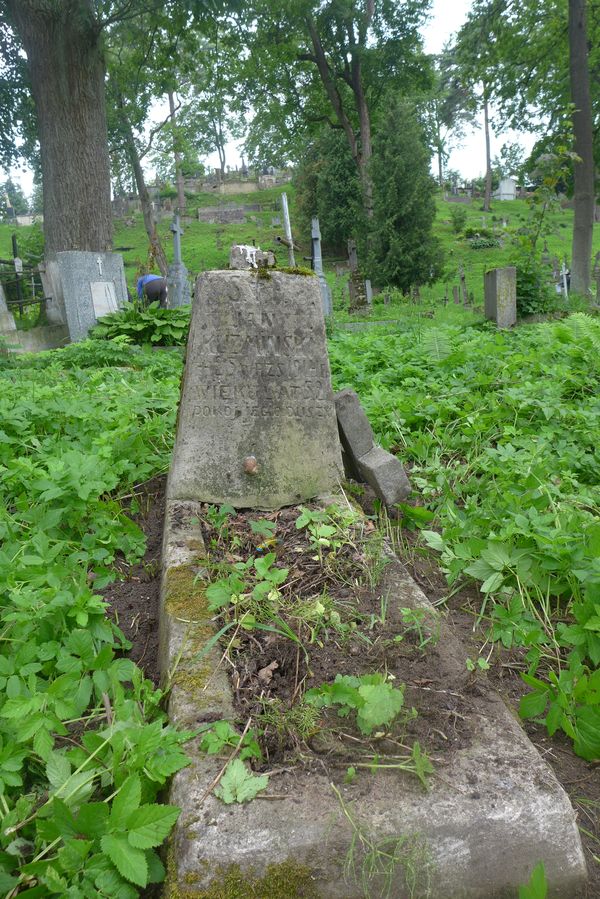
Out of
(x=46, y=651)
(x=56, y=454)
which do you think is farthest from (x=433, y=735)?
(x=56, y=454)

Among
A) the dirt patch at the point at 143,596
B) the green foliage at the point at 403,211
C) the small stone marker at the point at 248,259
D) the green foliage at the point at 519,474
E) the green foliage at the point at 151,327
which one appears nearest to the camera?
the green foliage at the point at 519,474

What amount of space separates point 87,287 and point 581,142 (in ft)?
35.1

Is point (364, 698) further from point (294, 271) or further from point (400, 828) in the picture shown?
point (294, 271)

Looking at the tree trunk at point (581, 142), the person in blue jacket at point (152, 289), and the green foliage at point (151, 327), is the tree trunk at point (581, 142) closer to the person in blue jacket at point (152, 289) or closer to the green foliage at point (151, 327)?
the person in blue jacket at point (152, 289)

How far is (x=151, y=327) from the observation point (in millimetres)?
9555

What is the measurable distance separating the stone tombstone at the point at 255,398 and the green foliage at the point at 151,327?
6.34 metres

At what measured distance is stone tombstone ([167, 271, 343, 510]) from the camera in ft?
10.3

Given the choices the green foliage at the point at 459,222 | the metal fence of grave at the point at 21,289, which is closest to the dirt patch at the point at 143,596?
the metal fence of grave at the point at 21,289

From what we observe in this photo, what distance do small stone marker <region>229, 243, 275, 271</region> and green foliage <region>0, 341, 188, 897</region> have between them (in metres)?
1.19

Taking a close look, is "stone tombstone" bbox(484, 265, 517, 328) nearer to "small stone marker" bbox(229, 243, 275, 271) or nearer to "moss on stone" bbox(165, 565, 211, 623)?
"small stone marker" bbox(229, 243, 275, 271)

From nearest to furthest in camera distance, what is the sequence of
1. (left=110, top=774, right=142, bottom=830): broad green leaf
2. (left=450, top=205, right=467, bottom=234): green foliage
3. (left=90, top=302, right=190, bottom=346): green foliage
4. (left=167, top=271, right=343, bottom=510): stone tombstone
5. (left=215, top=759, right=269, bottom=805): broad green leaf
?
(left=110, top=774, right=142, bottom=830): broad green leaf
(left=215, top=759, right=269, bottom=805): broad green leaf
(left=167, top=271, right=343, bottom=510): stone tombstone
(left=90, top=302, right=190, bottom=346): green foliage
(left=450, top=205, right=467, bottom=234): green foliage

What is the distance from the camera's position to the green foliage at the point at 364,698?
1706 mm

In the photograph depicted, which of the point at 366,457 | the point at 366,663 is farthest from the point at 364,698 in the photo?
the point at 366,457

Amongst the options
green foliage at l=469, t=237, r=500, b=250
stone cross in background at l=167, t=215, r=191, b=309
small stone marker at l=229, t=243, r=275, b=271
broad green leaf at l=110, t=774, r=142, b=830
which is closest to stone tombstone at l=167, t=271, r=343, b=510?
small stone marker at l=229, t=243, r=275, b=271
